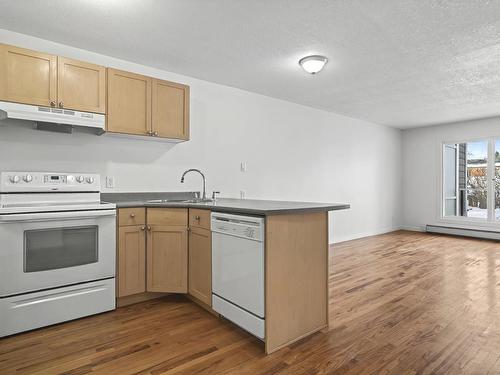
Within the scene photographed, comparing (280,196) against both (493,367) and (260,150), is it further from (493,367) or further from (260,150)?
(493,367)

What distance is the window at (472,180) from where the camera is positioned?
604cm

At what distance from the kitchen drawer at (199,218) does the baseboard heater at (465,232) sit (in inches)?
238

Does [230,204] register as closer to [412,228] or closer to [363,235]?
[363,235]

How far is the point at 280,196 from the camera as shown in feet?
15.4

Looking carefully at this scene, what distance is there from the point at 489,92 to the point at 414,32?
266 cm

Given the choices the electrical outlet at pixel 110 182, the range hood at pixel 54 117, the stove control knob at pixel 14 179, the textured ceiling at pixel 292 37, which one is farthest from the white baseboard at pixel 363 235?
the stove control knob at pixel 14 179

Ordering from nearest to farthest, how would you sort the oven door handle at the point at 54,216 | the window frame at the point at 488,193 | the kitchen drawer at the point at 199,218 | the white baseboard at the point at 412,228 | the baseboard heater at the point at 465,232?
the oven door handle at the point at 54,216 → the kitchen drawer at the point at 199,218 → the baseboard heater at the point at 465,232 → the window frame at the point at 488,193 → the white baseboard at the point at 412,228

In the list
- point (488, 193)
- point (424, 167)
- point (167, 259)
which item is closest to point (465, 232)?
point (488, 193)

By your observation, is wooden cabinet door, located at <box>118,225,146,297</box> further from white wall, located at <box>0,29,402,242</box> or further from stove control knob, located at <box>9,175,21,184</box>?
stove control knob, located at <box>9,175,21,184</box>

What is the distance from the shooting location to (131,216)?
8.88 ft

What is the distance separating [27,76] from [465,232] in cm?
750

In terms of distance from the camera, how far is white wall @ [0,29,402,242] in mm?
2889

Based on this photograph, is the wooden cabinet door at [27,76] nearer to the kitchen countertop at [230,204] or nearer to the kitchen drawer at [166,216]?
the kitchen countertop at [230,204]

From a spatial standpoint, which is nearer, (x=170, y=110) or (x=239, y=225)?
(x=239, y=225)
